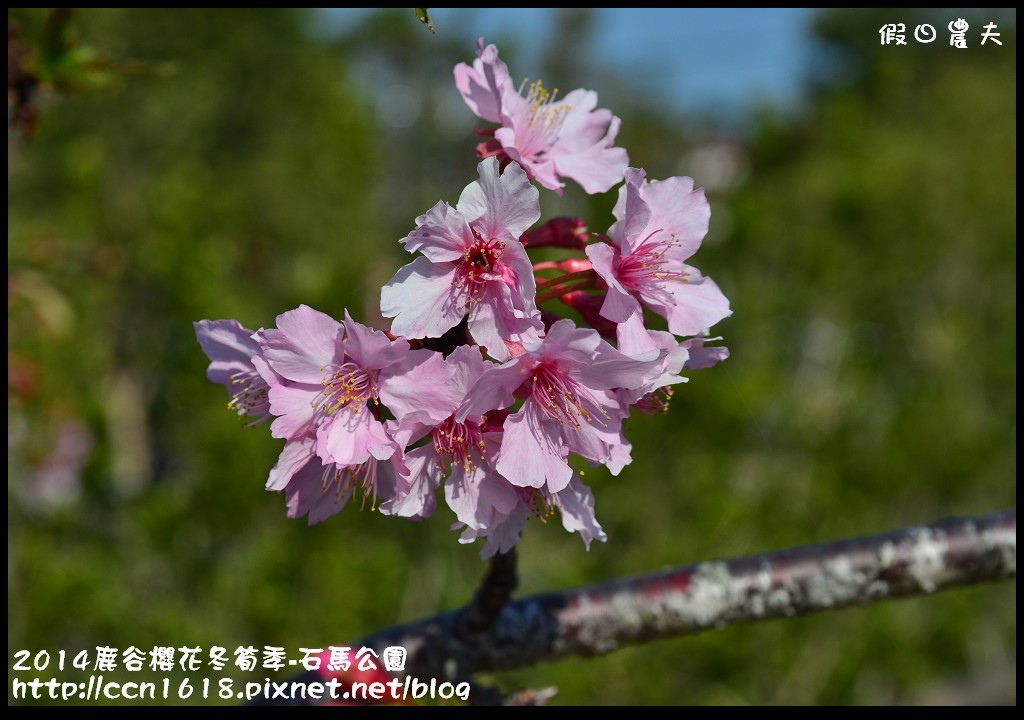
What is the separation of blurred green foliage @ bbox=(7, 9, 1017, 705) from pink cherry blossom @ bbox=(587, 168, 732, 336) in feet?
2.62

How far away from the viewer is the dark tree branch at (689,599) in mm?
1259

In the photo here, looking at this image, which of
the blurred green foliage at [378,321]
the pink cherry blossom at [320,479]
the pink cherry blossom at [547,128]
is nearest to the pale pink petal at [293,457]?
the pink cherry blossom at [320,479]

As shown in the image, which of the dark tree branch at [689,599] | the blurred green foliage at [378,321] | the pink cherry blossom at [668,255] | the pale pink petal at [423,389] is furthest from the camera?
the blurred green foliage at [378,321]

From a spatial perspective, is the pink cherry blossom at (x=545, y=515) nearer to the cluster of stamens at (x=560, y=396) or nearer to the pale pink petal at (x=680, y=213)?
the cluster of stamens at (x=560, y=396)

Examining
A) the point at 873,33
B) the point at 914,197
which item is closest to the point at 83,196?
the point at 914,197

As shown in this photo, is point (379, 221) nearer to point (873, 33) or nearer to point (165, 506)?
point (165, 506)

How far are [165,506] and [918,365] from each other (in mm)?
7609

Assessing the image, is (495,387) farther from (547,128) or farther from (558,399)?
(547,128)

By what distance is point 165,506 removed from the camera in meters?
4.71

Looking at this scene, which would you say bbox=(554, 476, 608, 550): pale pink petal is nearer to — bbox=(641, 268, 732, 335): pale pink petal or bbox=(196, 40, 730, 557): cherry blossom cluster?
bbox=(196, 40, 730, 557): cherry blossom cluster

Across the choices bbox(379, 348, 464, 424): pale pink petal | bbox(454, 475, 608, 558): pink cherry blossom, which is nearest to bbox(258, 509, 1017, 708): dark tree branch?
bbox(454, 475, 608, 558): pink cherry blossom

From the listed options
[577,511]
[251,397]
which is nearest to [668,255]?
[577,511]

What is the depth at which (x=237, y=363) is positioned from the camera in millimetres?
1172

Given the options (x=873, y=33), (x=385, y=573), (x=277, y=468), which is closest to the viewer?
(x=277, y=468)
